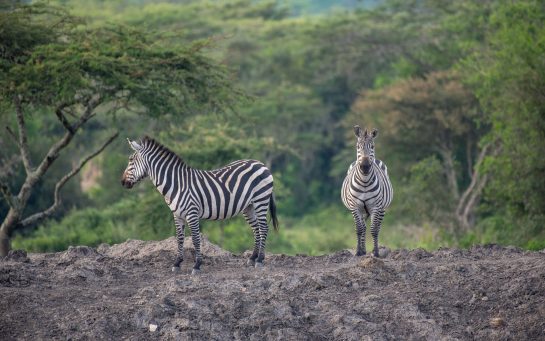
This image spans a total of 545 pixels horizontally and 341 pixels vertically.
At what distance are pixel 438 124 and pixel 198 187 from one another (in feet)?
65.4

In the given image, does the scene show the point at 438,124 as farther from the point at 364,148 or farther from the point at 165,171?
the point at 165,171

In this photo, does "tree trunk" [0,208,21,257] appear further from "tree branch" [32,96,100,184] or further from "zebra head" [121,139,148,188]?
"zebra head" [121,139,148,188]

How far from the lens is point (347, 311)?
12.5 m

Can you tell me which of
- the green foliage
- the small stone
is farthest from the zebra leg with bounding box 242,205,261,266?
the green foliage

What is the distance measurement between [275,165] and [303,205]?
74.2 inches

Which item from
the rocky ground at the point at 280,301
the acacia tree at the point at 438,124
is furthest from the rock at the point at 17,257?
the acacia tree at the point at 438,124

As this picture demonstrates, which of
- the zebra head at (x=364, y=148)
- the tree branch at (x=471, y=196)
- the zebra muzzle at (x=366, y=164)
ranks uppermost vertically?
the zebra head at (x=364, y=148)

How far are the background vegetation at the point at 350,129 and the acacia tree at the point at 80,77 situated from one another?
32cm

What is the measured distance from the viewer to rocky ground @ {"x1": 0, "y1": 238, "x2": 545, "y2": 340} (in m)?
12.1

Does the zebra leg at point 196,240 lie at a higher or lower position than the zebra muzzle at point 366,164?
lower

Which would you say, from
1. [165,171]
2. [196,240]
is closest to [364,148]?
[196,240]

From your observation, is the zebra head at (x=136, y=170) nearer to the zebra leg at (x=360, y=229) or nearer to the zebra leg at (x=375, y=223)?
the zebra leg at (x=360, y=229)

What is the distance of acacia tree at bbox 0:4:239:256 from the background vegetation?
0.32 m

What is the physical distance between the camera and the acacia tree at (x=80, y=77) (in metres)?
18.5
